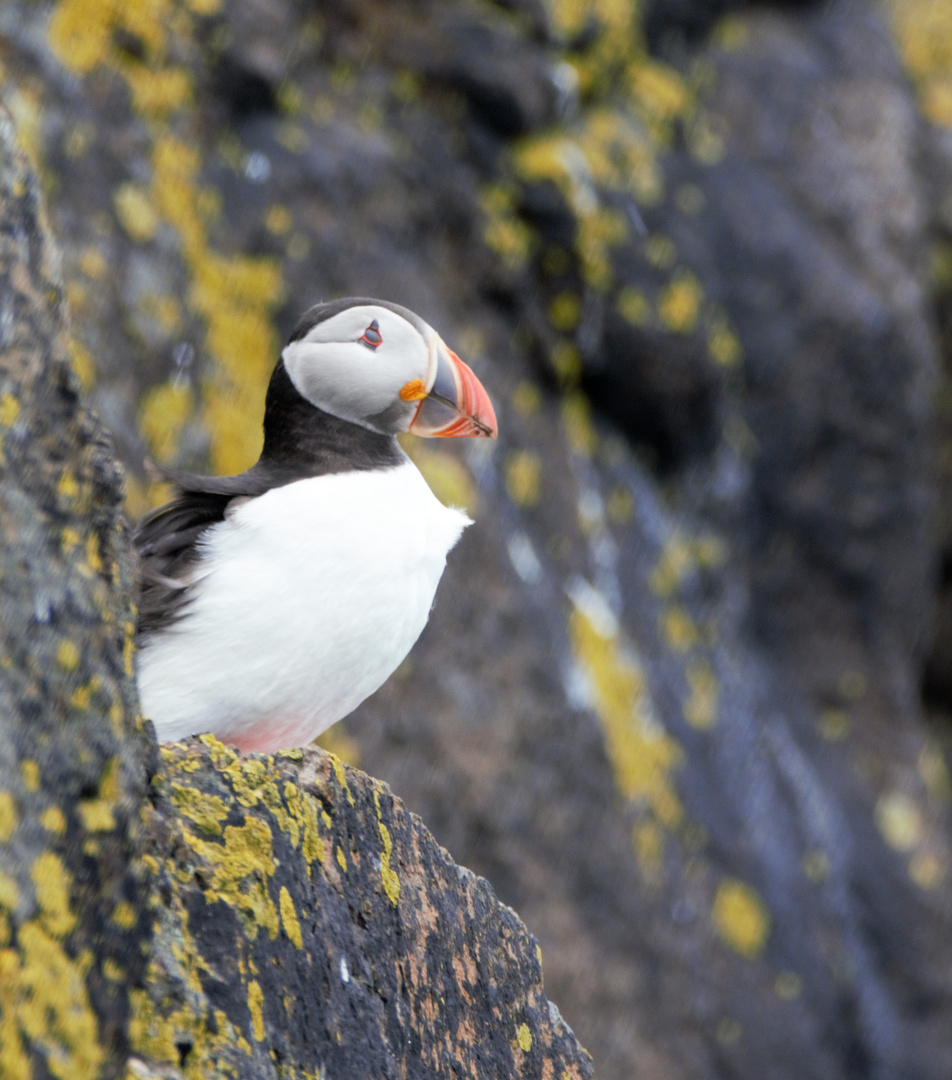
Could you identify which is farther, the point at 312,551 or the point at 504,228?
the point at 504,228

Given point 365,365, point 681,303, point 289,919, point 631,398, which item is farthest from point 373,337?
point 681,303

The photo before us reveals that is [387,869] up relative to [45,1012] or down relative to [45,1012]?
down

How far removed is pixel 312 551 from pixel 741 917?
4.26m

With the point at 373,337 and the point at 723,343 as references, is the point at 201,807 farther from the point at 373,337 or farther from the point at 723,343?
the point at 723,343

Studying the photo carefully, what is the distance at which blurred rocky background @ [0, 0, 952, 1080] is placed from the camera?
5824mm

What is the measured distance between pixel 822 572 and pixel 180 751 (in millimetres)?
6420

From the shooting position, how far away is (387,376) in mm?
3725

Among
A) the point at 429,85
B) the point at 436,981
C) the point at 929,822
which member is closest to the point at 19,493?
the point at 436,981

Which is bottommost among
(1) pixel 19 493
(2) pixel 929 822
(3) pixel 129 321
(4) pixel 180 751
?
(2) pixel 929 822

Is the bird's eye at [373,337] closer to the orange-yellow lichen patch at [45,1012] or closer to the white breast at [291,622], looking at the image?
the white breast at [291,622]

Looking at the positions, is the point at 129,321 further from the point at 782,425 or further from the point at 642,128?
the point at 782,425

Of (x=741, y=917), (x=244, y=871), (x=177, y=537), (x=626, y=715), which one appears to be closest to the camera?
(x=244, y=871)

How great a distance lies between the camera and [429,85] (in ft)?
22.9

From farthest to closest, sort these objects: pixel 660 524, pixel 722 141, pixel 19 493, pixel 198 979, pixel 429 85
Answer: pixel 722 141
pixel 660 524
pixel 429 85
pixel 198 979
pixel 19 493
